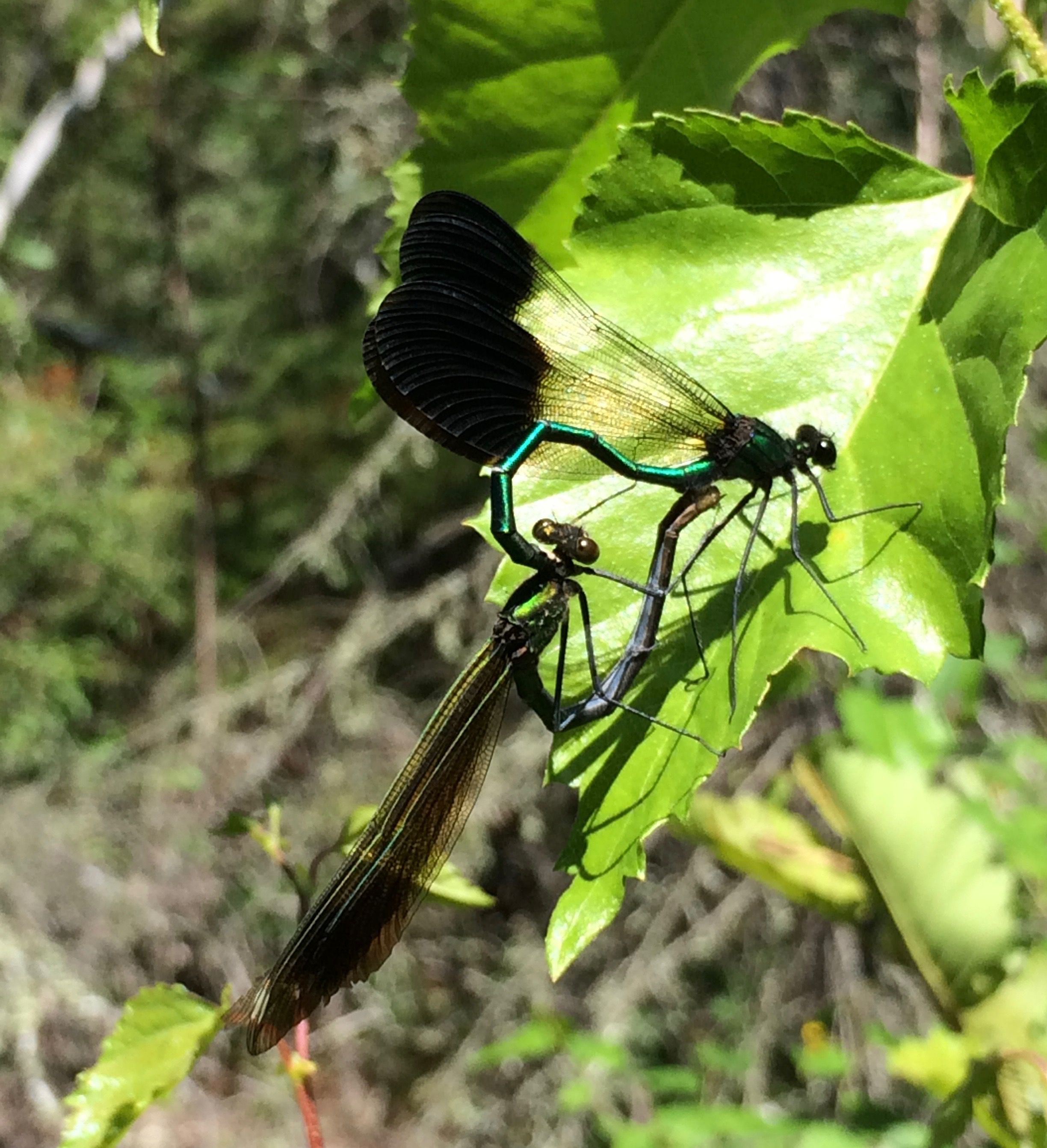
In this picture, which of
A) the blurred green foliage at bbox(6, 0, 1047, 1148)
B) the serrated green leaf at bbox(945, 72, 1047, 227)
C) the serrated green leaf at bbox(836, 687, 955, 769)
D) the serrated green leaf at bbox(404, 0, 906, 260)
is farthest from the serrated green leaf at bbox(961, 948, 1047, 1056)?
the serrated green leaf at bbox(404, 0, 906, 260)

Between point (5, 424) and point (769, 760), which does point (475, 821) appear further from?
point (5, 424)

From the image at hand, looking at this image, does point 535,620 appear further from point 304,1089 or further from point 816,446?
point 304,1089

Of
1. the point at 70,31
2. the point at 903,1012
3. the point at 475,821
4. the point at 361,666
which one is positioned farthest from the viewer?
the point at 70,31

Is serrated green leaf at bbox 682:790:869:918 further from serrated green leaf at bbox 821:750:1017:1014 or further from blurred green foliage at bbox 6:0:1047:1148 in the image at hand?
serrated green leaf at bbox 821:750:1017:1014

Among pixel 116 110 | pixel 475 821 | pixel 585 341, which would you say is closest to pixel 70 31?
pixel 116 110

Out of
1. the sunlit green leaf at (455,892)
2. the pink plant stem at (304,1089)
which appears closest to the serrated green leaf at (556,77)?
the sunlit green leaf at (455,892)

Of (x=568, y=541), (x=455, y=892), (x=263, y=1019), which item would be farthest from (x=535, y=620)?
(x=263, y=1019)

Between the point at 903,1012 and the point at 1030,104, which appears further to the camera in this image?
the point at 903,1012
